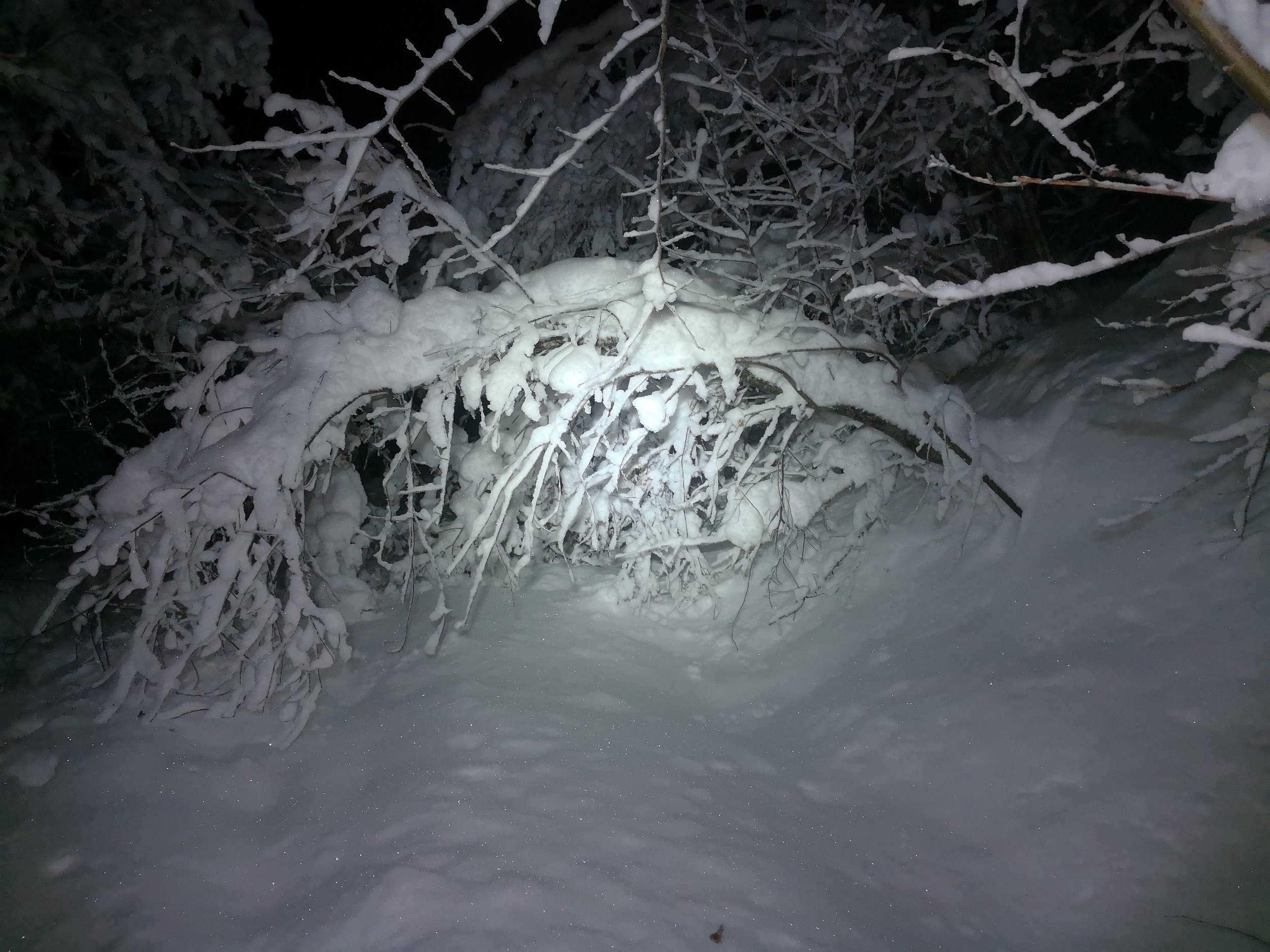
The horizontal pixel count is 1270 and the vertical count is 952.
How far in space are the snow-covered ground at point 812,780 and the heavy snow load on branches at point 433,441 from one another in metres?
0.45

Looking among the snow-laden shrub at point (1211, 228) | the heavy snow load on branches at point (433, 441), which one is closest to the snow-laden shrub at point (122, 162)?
the heavy snow load on branches at point (433, 441)

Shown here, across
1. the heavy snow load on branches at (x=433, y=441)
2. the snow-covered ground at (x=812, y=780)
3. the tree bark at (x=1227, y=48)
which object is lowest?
the snow-covered ground at (x=812, y=780)

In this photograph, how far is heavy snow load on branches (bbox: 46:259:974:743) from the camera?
3.13 metres

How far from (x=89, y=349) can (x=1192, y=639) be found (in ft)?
27.6

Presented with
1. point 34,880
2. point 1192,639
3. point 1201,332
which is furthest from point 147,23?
point 1192,639

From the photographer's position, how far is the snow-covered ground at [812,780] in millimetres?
2045

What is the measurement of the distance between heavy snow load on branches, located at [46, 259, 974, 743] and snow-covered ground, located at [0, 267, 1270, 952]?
451 mm

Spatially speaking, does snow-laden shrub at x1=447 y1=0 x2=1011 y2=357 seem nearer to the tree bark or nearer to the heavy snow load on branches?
the heavy snow load on branches

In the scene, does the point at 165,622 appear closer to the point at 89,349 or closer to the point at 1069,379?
the point at 89,349

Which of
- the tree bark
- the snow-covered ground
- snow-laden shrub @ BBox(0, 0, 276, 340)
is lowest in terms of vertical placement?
the snow-covered ground

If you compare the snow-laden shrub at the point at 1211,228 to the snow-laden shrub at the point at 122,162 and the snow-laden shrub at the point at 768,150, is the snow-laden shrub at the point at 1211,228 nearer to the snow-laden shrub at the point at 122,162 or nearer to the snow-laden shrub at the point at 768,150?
the snow-laden shrub at the point at 768,150

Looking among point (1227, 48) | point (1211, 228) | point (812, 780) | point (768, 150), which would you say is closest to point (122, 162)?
point (768, 150)

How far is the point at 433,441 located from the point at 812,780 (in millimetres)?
2572

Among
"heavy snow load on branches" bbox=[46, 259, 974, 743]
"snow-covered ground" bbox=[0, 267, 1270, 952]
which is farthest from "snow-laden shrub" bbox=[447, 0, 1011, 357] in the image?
"snow-covered ground" bbox=[0, 267, 1270, 952]
